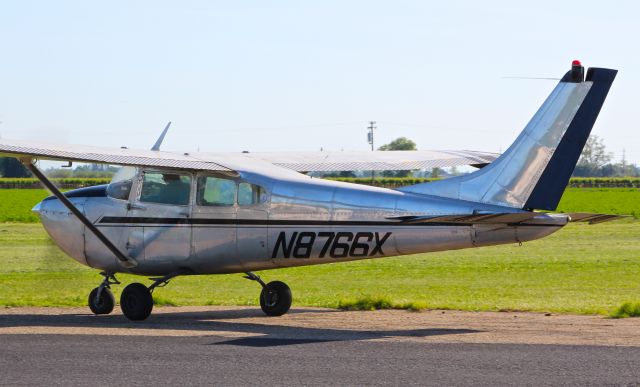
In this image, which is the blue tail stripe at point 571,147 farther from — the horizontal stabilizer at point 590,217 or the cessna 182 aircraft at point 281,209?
the horizontal stabilizer at point 590,217

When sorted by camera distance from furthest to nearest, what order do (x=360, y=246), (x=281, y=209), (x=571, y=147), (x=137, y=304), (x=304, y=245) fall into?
(x=137, y=304)
(x=281, y=209)
(x=304, y=245)
(x=360, y=246)
(x=571, y=147)

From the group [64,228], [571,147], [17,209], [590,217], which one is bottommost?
[17,209]

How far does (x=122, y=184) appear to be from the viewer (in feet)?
53.3

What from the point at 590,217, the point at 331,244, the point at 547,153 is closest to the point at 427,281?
the point at 331,244

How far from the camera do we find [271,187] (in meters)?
15.2

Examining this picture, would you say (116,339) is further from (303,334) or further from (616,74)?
(616,74)

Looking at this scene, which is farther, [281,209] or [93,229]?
[93,229]

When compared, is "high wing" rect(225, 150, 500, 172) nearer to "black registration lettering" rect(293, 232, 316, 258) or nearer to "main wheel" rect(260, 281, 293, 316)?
"main wheel" rect(260, 281, 293, 316)

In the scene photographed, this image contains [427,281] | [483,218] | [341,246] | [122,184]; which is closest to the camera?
[483,218]

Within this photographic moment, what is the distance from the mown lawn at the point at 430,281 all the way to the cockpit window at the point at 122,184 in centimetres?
214

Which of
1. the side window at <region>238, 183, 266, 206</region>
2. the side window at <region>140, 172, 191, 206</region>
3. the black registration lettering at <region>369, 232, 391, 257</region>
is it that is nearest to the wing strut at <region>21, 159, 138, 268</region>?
the side window at <region>140, 172, 191, 206</region>

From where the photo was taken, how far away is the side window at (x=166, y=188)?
52.0ft

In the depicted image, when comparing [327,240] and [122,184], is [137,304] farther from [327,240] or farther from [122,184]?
[327,240]

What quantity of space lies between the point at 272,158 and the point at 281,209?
3227 millimetres
